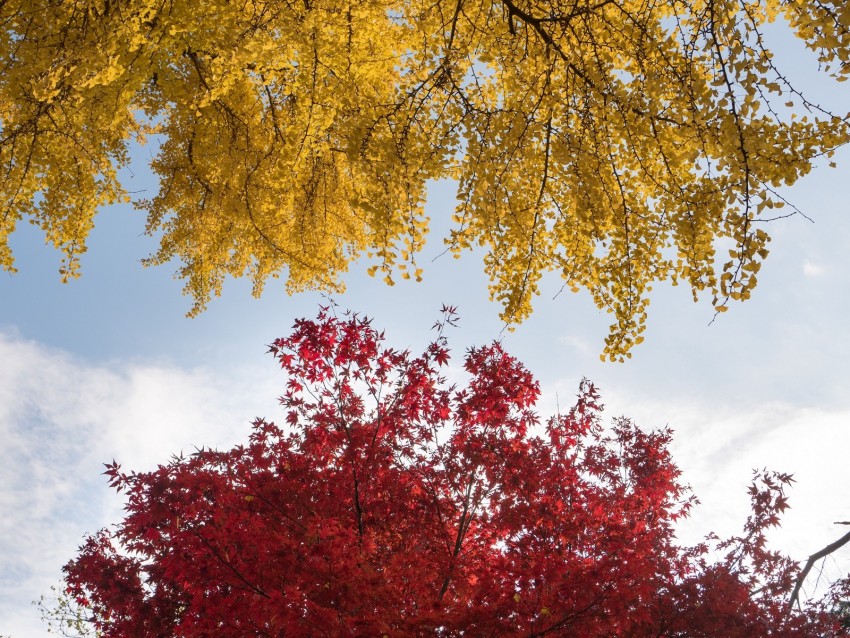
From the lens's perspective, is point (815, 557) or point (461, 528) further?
point (815, 557)

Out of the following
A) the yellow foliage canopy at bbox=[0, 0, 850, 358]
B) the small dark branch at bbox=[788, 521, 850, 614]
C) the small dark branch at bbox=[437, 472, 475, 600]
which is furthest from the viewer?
the small dark branch at bbox=[788, 521, 850, 614]

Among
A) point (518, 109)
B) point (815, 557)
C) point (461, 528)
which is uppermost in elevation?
point (518, 109)

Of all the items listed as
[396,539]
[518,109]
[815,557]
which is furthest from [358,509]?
[815,557]

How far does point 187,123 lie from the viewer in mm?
8008

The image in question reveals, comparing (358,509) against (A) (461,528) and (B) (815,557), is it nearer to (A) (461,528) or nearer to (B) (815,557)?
(A) (461,528)

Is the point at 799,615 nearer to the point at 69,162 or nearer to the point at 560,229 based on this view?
the point at 560,229

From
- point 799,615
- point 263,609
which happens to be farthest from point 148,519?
point 799,615

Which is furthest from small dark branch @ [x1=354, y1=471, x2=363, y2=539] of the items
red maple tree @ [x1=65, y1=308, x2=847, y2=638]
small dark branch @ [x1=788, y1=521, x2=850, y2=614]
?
small dark branch @ [x1=788, y1=521, x2=850, y2=614]

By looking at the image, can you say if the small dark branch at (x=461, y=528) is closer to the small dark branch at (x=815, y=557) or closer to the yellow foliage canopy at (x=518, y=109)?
the yellow foliage canopy at (x=518, y=109)

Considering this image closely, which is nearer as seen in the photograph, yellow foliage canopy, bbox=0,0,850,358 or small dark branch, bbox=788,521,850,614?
yellow foliage canopy, bbox=0,0,850,358

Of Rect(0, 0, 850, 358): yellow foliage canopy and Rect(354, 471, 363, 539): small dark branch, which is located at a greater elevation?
Rect(0, 0, 850, 358): yellow foliage canopy

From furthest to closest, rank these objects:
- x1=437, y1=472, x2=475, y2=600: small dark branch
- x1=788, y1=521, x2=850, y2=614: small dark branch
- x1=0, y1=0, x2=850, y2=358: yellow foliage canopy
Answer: x1=788, y1=521, x2=850, y2=614: small dark branch, x1=437, y1=472, x2=475, y2=600: small dark branch, x1=0, y1=0, x2=850, y2=358: yellow foliage canopy

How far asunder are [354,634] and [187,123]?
6.84 metres

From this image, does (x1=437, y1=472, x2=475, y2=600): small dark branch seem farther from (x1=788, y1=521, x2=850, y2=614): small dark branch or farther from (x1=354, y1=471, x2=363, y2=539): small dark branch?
(x1=788, y1=521, x2=850, y2=614): small dark branch
